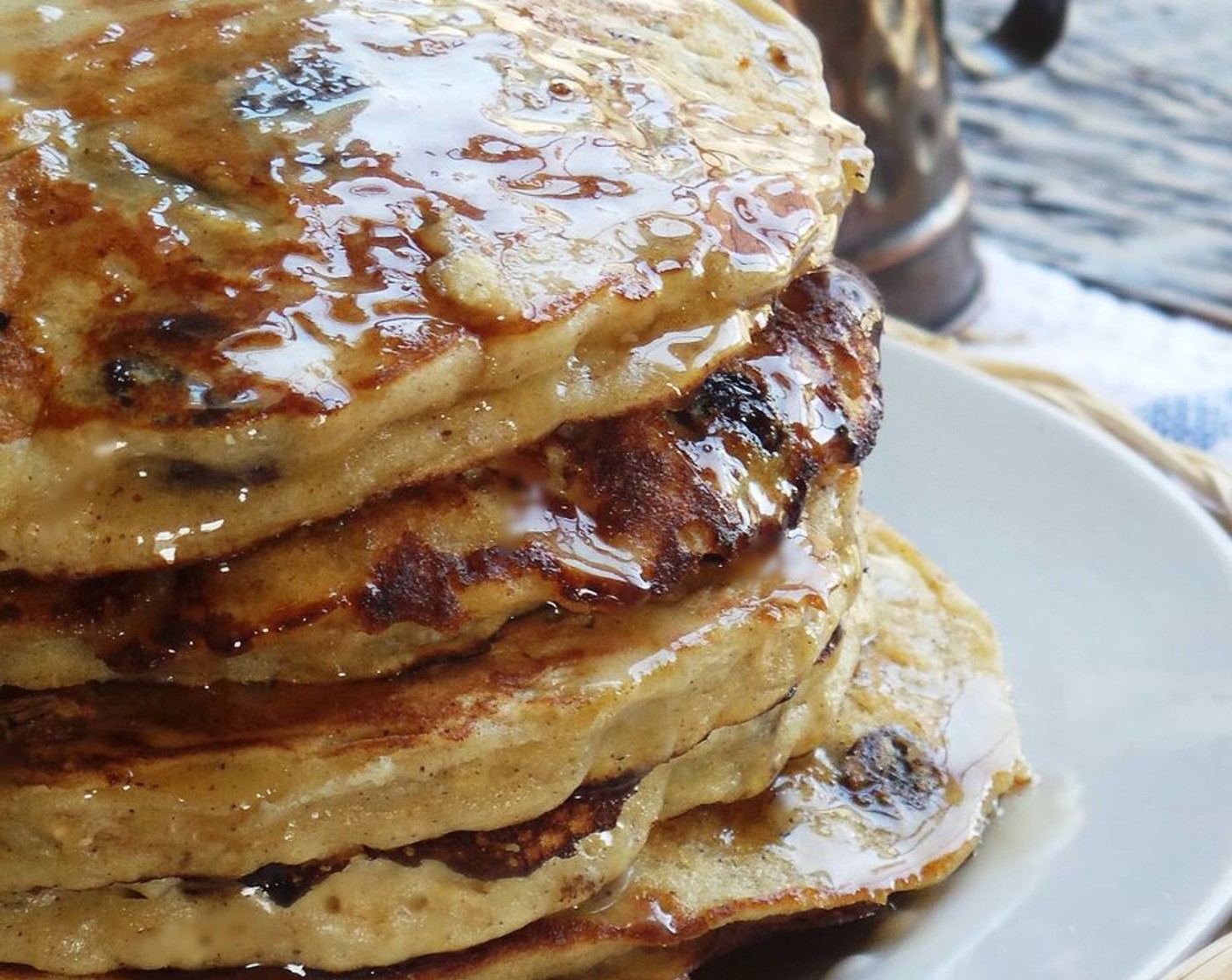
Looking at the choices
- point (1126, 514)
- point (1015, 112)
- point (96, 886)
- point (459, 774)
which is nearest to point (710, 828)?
point (459, 774)

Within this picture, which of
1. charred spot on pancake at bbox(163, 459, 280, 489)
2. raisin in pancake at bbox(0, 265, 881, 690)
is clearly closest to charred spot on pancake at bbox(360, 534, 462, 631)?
raisin in pancake at bbox(0, 265, 881, 690)

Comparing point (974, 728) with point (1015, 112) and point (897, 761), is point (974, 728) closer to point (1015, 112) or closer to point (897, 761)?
point (897, 761)

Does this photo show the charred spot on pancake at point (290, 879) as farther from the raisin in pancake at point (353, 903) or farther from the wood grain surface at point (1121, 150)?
the wood grain surface at point (1121, 150)

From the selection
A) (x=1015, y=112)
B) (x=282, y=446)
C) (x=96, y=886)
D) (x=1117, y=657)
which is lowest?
(x=1015, y=112)

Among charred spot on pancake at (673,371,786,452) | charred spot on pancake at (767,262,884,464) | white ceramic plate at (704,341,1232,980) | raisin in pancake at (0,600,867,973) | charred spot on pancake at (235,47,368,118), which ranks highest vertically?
charred spot on pancake at (235,47,368,118)

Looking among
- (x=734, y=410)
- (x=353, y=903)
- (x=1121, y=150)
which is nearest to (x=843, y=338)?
(x=734, y=410)

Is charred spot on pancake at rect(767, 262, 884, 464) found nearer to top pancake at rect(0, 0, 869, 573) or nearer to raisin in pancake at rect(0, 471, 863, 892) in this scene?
top pancake at rect(0, 0, 869, 573)

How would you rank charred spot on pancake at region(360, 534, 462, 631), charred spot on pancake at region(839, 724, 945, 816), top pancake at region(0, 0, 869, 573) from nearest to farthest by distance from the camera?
top pancake at region(0, 0, 869, 573) < charred spot on pancake at region(360, 534, 462, 631) < charred spot on pancake at region(839, 724, 945, 816)
